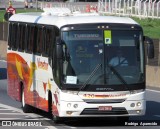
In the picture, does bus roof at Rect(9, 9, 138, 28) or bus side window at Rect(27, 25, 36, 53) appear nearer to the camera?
bus roof at Rect(9, 9, 138, 28)

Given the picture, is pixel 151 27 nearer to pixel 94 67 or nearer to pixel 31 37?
pixel 31 37

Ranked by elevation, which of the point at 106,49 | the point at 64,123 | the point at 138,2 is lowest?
the point at 138,2

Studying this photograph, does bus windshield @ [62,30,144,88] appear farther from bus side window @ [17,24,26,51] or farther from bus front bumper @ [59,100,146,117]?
bus side window @ [17,24,26,51]

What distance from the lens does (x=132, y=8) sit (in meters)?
66.9

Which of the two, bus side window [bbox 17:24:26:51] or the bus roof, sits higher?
the bus roof

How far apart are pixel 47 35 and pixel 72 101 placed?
2.33 metres

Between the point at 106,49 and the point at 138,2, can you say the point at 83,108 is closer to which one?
the point at 106,49

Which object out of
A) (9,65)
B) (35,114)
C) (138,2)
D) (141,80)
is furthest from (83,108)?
(138,2)

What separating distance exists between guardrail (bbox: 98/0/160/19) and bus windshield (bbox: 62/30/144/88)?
38144 mm

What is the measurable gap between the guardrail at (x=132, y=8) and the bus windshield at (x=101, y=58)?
38144 mm

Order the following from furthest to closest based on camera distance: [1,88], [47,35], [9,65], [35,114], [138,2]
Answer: [138,2], [1,88], [9,65], [35,114], [47,35]

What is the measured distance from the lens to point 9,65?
26.6 meters

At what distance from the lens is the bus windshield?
20.6 metres

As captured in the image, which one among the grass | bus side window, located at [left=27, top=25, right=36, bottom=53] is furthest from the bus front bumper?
the grass
